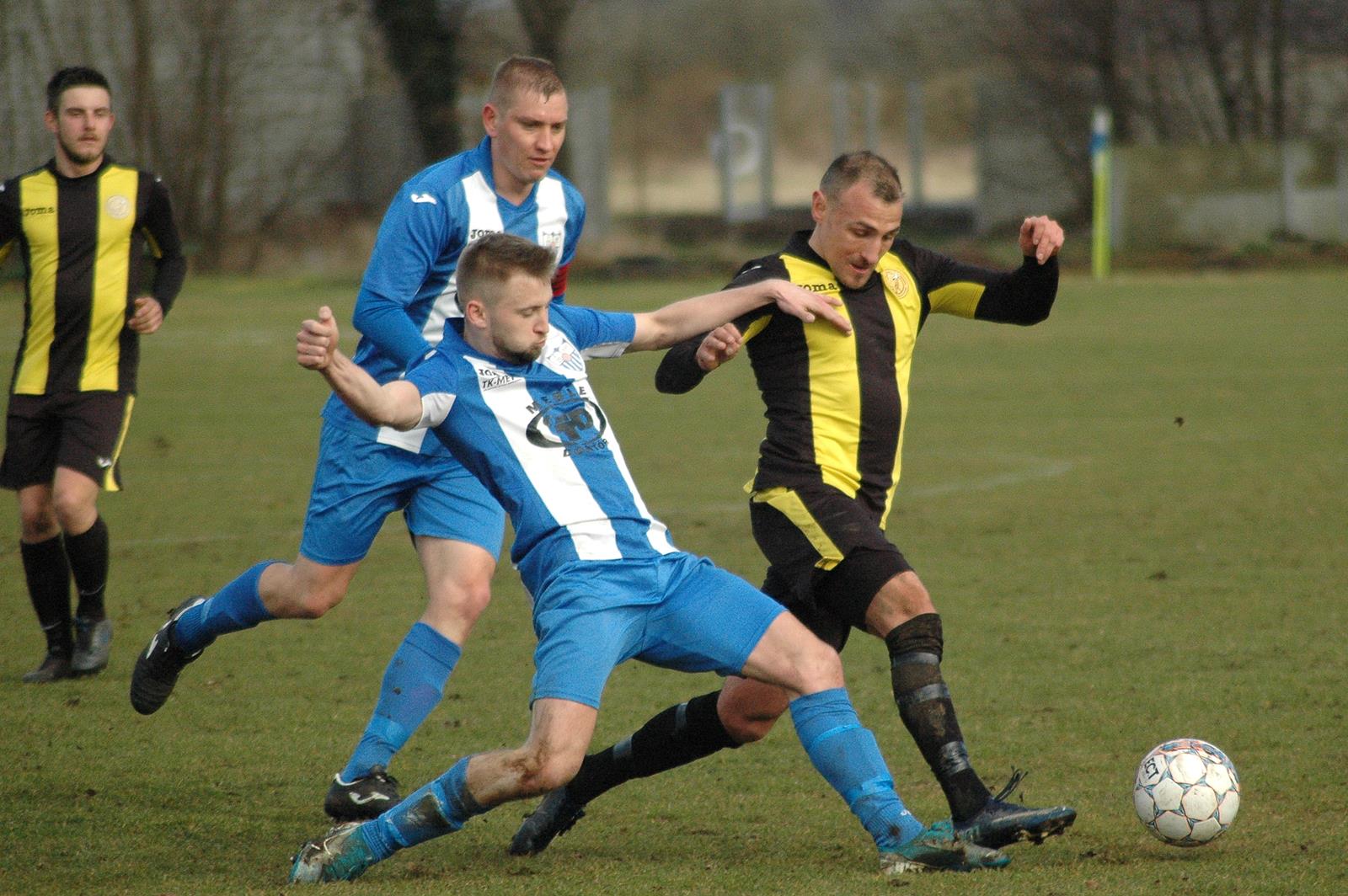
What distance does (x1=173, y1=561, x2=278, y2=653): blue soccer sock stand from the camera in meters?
5.15

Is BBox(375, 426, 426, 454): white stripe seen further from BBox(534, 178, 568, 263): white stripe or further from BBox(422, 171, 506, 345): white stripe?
BBox(534, 178, 568, 263): white stripe

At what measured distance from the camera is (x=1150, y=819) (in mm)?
4234

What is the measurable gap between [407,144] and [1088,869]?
32.2 meters

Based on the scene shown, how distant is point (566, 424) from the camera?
4.18 metres

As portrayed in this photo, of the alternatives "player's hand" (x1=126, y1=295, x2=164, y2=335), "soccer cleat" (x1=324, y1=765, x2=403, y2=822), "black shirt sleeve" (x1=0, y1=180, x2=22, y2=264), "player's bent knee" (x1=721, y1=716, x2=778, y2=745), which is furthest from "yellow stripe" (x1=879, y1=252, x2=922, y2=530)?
"black shirt sleeve" (x1=0, y1=180, x2=22, y2=264)

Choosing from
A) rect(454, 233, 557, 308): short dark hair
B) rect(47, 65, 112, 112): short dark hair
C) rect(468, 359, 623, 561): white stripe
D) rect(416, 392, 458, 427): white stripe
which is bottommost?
rect(468, 359, 623, 561): white stripe

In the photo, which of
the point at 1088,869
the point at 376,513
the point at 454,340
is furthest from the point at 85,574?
the point at 1088,869

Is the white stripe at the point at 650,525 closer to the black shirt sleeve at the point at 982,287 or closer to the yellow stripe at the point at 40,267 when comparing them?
the black shirt sleeve at the point at 982,287

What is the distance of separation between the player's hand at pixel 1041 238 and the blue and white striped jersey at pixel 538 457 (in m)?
1.45

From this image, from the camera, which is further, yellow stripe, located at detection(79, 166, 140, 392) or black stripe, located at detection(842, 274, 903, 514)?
yellow stripe, located at detection(79, 166, 140, 392)

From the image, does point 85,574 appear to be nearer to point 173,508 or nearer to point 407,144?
point 173,508

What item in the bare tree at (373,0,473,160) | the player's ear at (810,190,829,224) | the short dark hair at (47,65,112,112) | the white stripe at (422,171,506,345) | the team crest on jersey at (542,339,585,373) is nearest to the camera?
the team crest on jersey at (542,339,585,373)

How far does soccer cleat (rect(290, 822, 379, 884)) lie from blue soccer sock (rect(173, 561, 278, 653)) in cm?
129

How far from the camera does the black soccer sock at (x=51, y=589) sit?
6.38 meters
